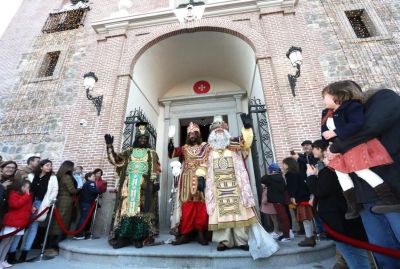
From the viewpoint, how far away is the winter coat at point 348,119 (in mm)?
1791

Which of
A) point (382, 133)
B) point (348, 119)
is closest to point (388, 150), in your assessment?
point (382, 133)

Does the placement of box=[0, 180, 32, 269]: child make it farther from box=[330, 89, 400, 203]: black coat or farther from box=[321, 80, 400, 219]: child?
box=[330, 89, 400, 203]: black coat

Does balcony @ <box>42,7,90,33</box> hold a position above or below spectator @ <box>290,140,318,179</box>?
above

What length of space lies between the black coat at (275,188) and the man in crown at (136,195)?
2.06 metres

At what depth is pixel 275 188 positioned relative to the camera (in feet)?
13.2

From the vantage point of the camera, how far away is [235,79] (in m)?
9.02

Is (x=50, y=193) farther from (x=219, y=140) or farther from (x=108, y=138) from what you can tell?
(x=219, y=140)

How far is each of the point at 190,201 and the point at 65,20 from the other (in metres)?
9.95

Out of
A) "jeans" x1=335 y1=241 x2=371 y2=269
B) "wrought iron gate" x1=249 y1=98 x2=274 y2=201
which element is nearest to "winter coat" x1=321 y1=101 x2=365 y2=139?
"jeans" x1=335 y1=241 x2=371 y2=269

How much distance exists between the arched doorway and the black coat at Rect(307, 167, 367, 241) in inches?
181

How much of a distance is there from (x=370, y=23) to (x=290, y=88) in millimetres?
4256

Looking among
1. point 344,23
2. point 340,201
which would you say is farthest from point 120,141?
point 344,23

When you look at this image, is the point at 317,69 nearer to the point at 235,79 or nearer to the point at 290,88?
the point at 290,88

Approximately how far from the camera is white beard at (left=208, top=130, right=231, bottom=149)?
3.75 metres
